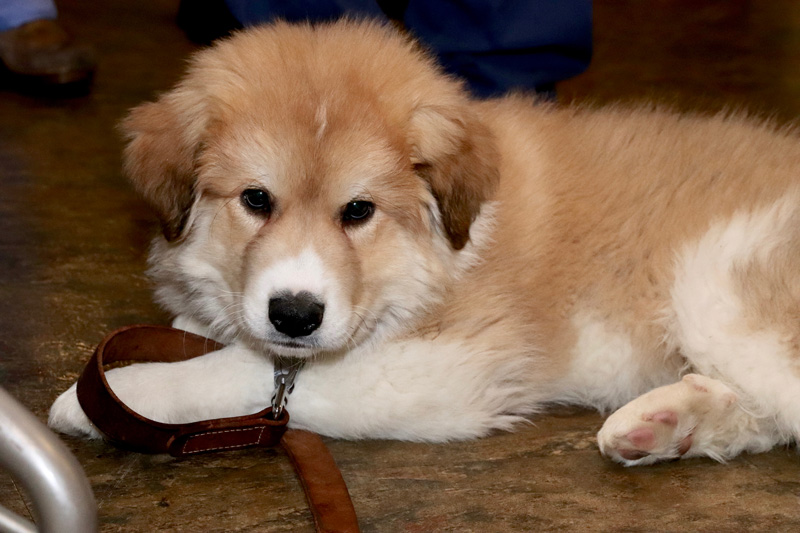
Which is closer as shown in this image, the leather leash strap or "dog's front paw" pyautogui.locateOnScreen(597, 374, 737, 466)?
the leather leash strap

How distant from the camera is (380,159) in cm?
206

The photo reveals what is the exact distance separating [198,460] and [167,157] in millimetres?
730

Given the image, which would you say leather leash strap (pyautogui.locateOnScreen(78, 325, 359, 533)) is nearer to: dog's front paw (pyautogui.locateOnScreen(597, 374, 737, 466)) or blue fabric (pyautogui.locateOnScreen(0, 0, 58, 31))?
dog's front paw (pyautogui.locateOnScreen(597, 374, 737, 466))

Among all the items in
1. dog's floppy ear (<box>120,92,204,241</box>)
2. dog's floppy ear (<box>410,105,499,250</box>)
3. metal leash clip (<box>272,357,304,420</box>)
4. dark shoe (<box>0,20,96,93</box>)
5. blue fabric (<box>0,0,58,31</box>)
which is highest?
dog's floppy ear (<box>410,105,499,250</box>)

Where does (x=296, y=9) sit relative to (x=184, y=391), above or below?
above

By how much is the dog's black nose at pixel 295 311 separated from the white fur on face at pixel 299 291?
0.01 metres

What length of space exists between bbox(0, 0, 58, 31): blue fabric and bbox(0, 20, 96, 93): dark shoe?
0.14ft

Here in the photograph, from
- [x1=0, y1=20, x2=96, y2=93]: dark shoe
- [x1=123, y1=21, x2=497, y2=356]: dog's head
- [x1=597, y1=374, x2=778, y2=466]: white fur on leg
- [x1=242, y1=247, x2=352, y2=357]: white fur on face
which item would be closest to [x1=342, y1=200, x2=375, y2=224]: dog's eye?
[x1=123, y1=21, x2=497, y2=356]: dog's head

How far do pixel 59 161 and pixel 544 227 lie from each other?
2.60 m

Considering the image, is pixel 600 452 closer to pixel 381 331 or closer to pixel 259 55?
pixel 381 331

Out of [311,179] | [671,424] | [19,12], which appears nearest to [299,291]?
[311,179]

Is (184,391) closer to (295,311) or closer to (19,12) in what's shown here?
(295,311)

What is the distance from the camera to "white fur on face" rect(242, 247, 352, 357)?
1944 millimetres

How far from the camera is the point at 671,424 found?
2.11 metres
